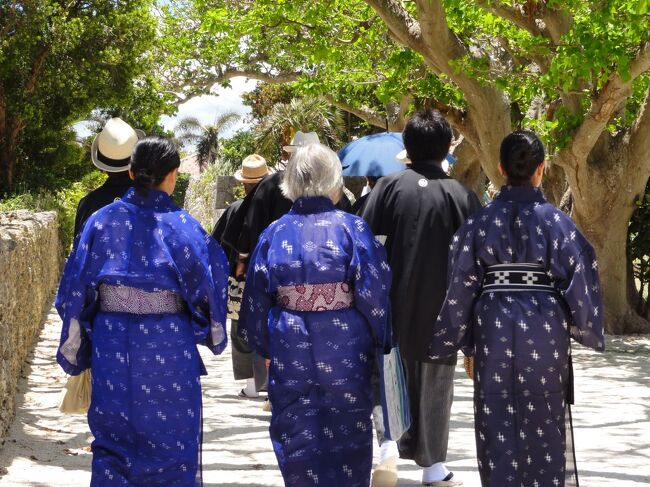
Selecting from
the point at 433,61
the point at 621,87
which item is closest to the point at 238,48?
the point at 433,61

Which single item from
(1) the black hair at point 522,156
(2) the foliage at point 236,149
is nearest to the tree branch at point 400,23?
(1) the black hair at point 522,156

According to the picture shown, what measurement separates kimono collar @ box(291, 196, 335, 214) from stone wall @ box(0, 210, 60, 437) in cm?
285

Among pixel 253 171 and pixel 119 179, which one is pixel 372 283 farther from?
pixel 253 171

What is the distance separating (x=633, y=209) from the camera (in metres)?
12.9

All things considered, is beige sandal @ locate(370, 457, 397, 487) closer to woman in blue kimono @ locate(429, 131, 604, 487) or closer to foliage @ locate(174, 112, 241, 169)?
woman in blue kimono @ locate(429, 131, 604, 487)

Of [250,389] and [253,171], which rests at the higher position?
[253,171]

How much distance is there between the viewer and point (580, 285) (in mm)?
4711

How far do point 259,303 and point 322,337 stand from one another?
1.18 ft

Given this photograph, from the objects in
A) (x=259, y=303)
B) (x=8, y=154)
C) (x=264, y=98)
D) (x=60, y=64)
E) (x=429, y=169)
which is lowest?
(x=259, y=303)

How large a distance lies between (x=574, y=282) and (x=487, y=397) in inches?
25.5

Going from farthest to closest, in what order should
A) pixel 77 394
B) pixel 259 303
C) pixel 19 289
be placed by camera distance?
pixel 19 289, pixel 77 394, pixel 259 303

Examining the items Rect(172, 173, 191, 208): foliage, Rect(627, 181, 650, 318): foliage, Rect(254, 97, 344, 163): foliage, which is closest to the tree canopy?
Rect(627, 181, 650, 318): foliage

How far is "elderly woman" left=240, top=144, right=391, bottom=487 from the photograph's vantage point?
15.5ft

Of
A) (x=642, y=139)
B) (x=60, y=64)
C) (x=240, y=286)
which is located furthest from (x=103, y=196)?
(x=60, y=64)
